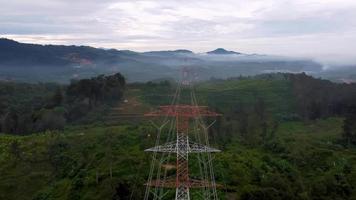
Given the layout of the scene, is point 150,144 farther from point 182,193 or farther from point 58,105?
point 58,105

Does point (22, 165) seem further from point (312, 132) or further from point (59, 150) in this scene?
point (312, 132)

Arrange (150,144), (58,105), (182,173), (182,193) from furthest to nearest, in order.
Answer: (58,105), (150,144), (182,173), (182,193)

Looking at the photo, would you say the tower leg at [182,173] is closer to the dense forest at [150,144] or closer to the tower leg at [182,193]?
the tower leg at [182,193]

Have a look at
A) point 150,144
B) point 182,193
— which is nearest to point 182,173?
point 182,193

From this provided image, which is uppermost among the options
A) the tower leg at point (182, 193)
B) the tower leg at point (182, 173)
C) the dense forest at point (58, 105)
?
the tower leg at point (182, 173)

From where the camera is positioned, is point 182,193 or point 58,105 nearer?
point 182,193

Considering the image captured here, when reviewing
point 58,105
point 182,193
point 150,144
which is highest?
point 182,193

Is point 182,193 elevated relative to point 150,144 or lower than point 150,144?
elevated

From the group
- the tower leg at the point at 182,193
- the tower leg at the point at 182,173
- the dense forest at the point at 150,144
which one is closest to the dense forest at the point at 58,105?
the dense forest at the point at 150,144

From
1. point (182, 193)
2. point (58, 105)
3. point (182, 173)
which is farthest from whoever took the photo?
point (58, 105)

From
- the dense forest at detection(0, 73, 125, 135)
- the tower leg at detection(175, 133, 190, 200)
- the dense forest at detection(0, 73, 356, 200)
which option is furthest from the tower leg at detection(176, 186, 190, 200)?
the dense forest at detection(0, 73, 125, 135)
